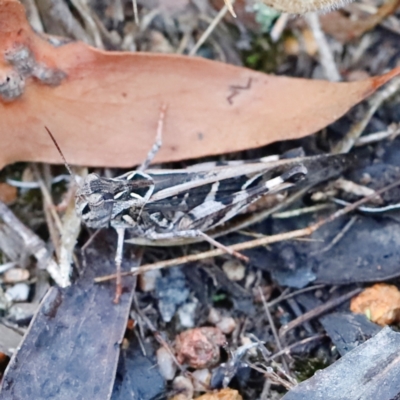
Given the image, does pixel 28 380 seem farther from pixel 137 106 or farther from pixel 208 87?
pixel 208 87

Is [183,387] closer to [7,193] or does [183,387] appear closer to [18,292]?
[18,292]

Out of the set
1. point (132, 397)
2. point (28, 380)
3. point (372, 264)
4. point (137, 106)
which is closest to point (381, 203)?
point (372, 264)

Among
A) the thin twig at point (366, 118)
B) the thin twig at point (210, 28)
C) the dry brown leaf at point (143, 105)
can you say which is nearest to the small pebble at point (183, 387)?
the dry brown leaf at point (143, 105)

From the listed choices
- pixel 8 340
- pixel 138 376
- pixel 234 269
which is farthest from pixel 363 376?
pixel 8 340

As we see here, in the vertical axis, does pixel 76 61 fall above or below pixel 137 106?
above

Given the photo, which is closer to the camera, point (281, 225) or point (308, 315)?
point (308, 315)

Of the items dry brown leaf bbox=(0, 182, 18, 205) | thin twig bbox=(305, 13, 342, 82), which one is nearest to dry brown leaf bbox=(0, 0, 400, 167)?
dry brown leaf bbox=(0, 182, 18, 205)

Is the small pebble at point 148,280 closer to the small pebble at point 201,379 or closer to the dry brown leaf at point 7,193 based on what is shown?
the small pebble at point 201,379
